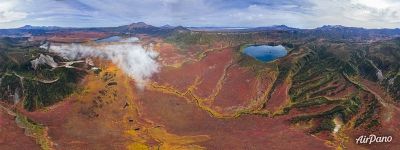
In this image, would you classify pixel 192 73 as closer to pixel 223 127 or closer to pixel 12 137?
pixel 223 127

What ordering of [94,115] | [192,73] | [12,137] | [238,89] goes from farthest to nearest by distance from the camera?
[192,73] < [238,89] < [94,115] < [12,137]

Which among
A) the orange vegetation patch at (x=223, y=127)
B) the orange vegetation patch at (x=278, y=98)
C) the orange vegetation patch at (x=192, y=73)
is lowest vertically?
the orange vegetation patch at (x=223, y=127)

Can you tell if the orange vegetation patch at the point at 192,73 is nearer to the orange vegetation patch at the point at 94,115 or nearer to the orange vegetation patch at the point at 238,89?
the orange vegetation patch at the point at 238,89

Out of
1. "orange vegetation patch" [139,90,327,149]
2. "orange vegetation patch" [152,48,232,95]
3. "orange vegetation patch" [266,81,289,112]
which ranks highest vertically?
"orange vegetation patch" [152,48,232,95]

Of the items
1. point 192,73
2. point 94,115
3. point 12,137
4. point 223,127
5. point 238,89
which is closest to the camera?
point 12,137

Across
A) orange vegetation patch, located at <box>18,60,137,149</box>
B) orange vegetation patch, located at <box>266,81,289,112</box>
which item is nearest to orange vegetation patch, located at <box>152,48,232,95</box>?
orange vegetation patch, located at <box>18,60,137,149</box>

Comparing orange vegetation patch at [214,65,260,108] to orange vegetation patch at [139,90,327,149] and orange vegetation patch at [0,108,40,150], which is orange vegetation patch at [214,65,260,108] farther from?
orange vegetation patch at [0,108,40,150]

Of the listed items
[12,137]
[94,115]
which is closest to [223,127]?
[94,115]

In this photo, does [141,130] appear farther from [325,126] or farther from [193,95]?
[325,126]

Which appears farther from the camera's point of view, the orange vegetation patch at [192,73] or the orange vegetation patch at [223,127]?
the orange vegetation patch at [192,73]

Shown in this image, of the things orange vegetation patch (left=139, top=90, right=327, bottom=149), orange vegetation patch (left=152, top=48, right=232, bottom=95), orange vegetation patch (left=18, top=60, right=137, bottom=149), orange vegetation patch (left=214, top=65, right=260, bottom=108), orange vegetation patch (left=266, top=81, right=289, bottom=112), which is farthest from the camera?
orange vegetation patch (left=152, top=48, right=232, bottom=95)

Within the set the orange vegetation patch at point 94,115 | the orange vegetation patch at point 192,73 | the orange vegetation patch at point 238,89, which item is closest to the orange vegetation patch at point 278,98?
the orange vegetation patch at point 238,89
